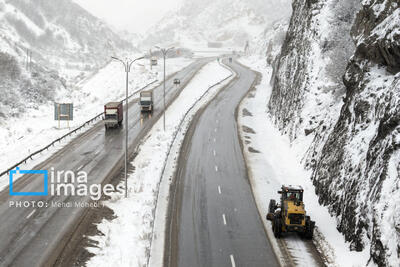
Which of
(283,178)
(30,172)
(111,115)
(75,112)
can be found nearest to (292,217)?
(283,178)

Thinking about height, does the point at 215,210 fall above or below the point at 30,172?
below

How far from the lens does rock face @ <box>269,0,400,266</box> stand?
20297 millimetres

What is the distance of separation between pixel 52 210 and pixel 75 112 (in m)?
45.0

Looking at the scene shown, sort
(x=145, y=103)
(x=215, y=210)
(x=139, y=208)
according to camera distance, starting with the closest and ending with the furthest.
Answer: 1. (x=139, y=208)
2. (x=215, y=210)
3. (x=145, y=103)

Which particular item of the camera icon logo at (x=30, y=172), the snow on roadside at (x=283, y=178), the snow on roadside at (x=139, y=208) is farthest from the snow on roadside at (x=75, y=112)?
the snow on roadside at (x=283, y=178)

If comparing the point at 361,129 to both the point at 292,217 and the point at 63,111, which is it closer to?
the point at 292,217

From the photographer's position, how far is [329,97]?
40.6m

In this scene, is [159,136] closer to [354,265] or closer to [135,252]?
[135,252]

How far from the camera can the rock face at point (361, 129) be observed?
66.6 ft

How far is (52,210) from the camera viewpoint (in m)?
27.5

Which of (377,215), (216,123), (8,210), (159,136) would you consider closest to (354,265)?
(377,215)

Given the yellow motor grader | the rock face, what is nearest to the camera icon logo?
the yellow motor grader

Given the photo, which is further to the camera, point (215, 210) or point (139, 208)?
point (215, 210)

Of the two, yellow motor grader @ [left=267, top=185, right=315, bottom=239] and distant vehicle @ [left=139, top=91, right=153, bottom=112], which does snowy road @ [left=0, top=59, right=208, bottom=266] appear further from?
yellow motor grader @ [left=267, top=185, right=315, bottom=239]
